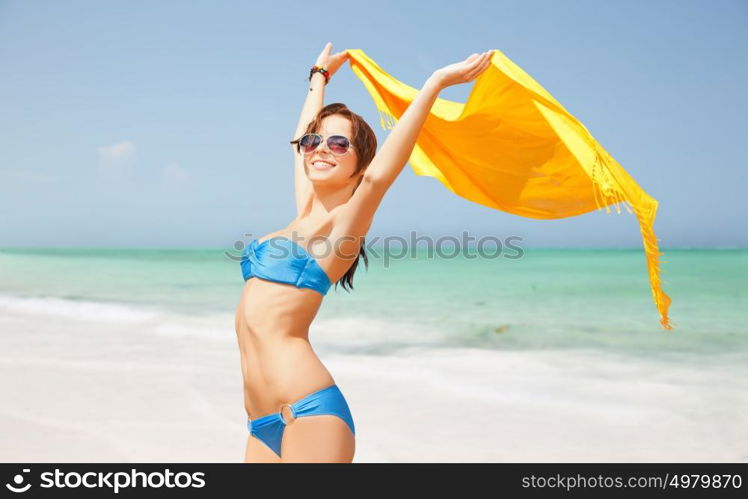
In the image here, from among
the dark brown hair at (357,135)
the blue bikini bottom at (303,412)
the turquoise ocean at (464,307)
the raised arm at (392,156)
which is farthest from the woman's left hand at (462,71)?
the turquoise ocean at (464,307)

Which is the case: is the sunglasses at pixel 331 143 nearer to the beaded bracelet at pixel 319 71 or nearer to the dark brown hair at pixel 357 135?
the dark brown hair at pixel 357 135

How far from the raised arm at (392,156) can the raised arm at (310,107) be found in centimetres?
46

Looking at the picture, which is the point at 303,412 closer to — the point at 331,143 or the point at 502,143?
the point at 331,143

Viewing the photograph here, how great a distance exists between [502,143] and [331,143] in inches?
38.5

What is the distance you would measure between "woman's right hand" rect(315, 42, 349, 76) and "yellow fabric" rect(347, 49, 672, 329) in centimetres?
6

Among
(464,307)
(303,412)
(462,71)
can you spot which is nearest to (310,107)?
(462,71)

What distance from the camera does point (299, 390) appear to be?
226 centimetres

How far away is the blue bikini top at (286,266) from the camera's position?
2.41 metres

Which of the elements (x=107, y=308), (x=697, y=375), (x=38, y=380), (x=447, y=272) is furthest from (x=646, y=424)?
(x=447, y=272)

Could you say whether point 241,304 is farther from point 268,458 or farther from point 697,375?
point 697,375

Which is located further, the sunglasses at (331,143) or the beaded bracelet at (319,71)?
the beaded bracelet at (319,71)

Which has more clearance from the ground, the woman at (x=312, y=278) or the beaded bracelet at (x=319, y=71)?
the beaded bracelet at (x=319, y=71)

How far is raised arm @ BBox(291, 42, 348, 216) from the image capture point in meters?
2.98

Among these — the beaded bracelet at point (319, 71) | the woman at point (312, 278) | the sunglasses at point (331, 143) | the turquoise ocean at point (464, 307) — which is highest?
the turquoise ocean at point (464, 307)
